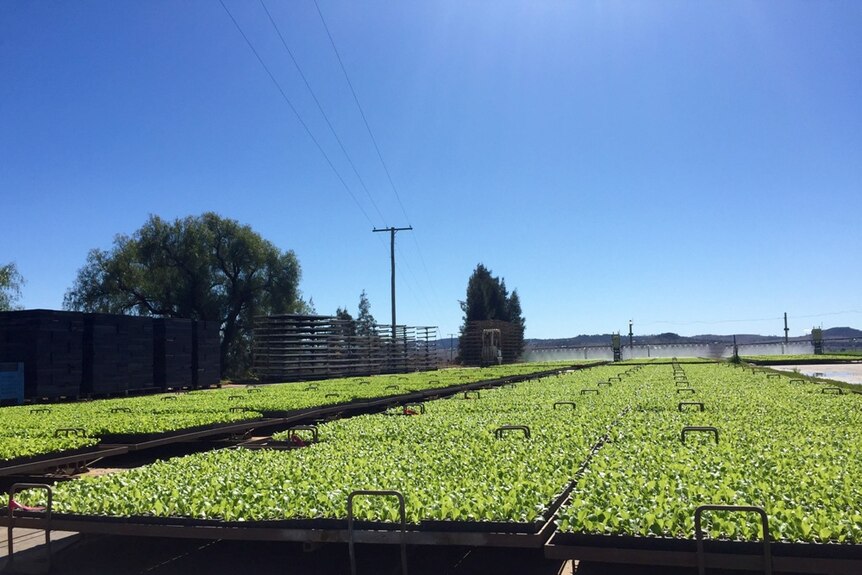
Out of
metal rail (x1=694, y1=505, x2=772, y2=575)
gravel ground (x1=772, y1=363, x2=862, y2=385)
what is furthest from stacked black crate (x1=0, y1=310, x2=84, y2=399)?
gravel ground (x1=772, y1=363, x2=862, y2=385)

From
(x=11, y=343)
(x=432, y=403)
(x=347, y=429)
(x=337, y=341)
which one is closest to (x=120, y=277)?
(x=337, y=341)

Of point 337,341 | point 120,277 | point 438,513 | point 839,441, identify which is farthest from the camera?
point 120,277

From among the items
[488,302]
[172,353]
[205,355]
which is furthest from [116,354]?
[488,302]

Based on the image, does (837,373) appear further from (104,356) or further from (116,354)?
(104,356)

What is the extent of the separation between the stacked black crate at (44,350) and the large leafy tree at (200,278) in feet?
60.2

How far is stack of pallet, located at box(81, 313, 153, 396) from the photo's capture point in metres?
23.3

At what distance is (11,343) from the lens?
69.7ft

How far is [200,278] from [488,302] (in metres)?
32.0

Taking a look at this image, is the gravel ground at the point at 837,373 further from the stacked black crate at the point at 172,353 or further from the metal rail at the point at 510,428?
the stacked black crate at the point at 172,353

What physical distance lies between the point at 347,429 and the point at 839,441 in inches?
251

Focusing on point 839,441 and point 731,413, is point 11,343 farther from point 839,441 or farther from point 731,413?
point 839,441

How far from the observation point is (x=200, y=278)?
41156 millimetres

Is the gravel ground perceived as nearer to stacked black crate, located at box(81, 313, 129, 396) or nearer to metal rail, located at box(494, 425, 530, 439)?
metal rail, located at box(494, 425, 530, 439)

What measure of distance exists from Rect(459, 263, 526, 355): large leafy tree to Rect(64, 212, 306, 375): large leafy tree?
24613 mm
